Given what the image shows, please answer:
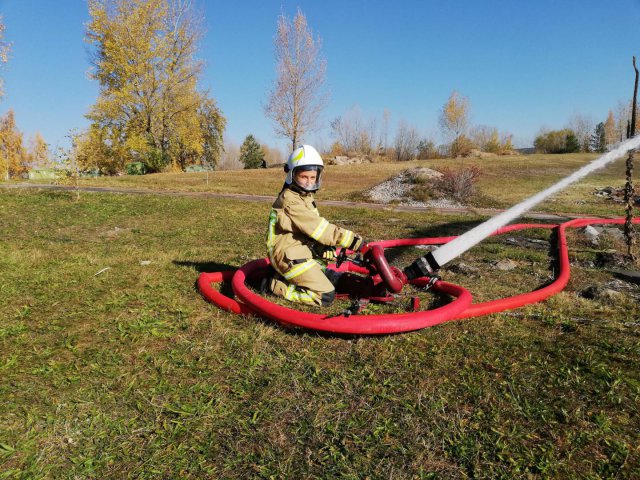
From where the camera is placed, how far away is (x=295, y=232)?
15.7ft

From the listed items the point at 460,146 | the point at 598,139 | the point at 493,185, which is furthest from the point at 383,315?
the point at 598,139

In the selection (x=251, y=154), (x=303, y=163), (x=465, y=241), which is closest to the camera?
(x=465, y=241)

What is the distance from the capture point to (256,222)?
11.1 meters

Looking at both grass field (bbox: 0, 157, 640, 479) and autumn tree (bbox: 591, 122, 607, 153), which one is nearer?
grass field (bbox: 0, 157, 640, 479)

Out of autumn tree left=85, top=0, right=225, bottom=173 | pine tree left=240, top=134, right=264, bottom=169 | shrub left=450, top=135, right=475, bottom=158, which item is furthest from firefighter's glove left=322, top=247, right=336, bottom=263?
shrub left=450, top=135, right=475, bottom=158

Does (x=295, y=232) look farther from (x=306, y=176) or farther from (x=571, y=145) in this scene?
(x=571, y=145)

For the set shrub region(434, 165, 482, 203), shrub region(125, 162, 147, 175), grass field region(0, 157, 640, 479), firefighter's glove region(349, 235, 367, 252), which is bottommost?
grass field region(0, 157, 640, 479)

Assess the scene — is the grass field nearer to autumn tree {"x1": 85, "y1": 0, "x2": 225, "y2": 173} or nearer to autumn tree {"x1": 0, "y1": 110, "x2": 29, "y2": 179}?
autumn tree {"x1": 85, "y1": 0, "x2": 225, "y2": 173}

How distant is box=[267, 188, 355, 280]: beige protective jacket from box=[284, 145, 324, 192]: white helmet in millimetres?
104

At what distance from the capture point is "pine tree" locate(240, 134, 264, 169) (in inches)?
1999

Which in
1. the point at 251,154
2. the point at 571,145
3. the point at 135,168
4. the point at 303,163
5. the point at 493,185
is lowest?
the point at 493,185

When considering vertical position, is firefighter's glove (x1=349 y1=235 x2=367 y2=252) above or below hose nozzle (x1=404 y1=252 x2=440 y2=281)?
above

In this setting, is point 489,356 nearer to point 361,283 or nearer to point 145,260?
point 361,283

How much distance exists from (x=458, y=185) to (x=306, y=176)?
42.7 feet
